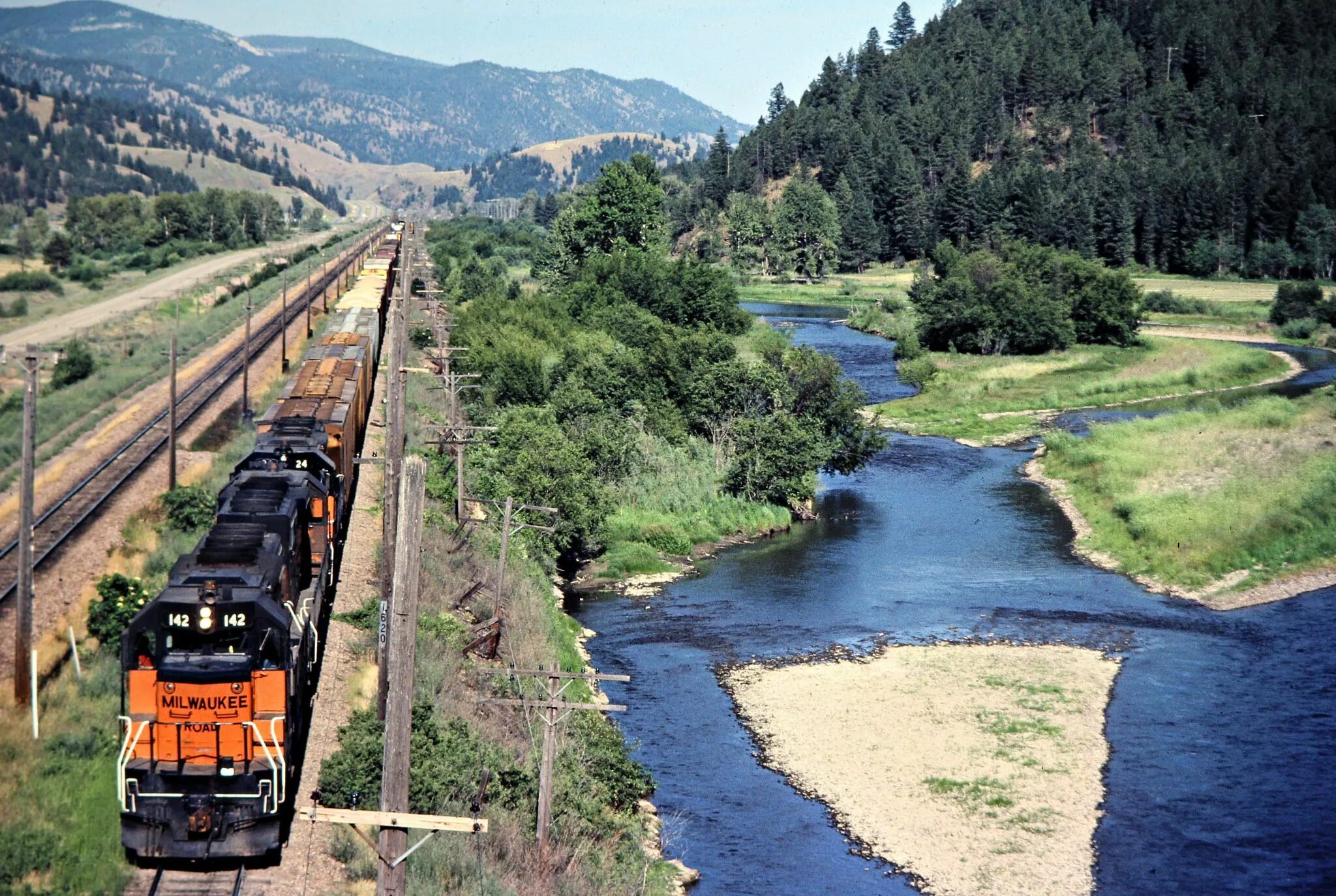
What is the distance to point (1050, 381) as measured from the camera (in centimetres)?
11288

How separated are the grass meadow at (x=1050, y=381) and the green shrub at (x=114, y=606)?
6852 centimetres

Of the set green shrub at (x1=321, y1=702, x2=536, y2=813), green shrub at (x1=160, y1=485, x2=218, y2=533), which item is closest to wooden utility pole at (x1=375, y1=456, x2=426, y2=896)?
green shrub at (x1=321, y1=702, x2=536, y2=813)

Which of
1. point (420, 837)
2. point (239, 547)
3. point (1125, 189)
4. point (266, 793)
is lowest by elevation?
point (420, 837)

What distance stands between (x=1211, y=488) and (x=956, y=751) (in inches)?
1445

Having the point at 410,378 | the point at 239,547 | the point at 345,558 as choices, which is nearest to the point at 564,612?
the point at 345,558

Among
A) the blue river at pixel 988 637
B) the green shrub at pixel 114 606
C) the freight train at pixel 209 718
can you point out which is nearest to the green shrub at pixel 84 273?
the blue river at pixel 988 637

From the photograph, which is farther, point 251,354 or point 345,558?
point 251,354

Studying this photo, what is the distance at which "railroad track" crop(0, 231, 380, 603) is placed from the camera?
41.5 meters

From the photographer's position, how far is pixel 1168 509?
67.8 metres

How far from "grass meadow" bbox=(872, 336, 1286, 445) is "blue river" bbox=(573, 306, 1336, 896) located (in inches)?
784

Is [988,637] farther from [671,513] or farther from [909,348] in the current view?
[909,348]

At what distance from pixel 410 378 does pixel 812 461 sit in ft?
109

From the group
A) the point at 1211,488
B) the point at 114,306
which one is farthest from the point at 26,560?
the point at 114,306

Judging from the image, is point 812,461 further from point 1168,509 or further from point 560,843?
point 560,843
